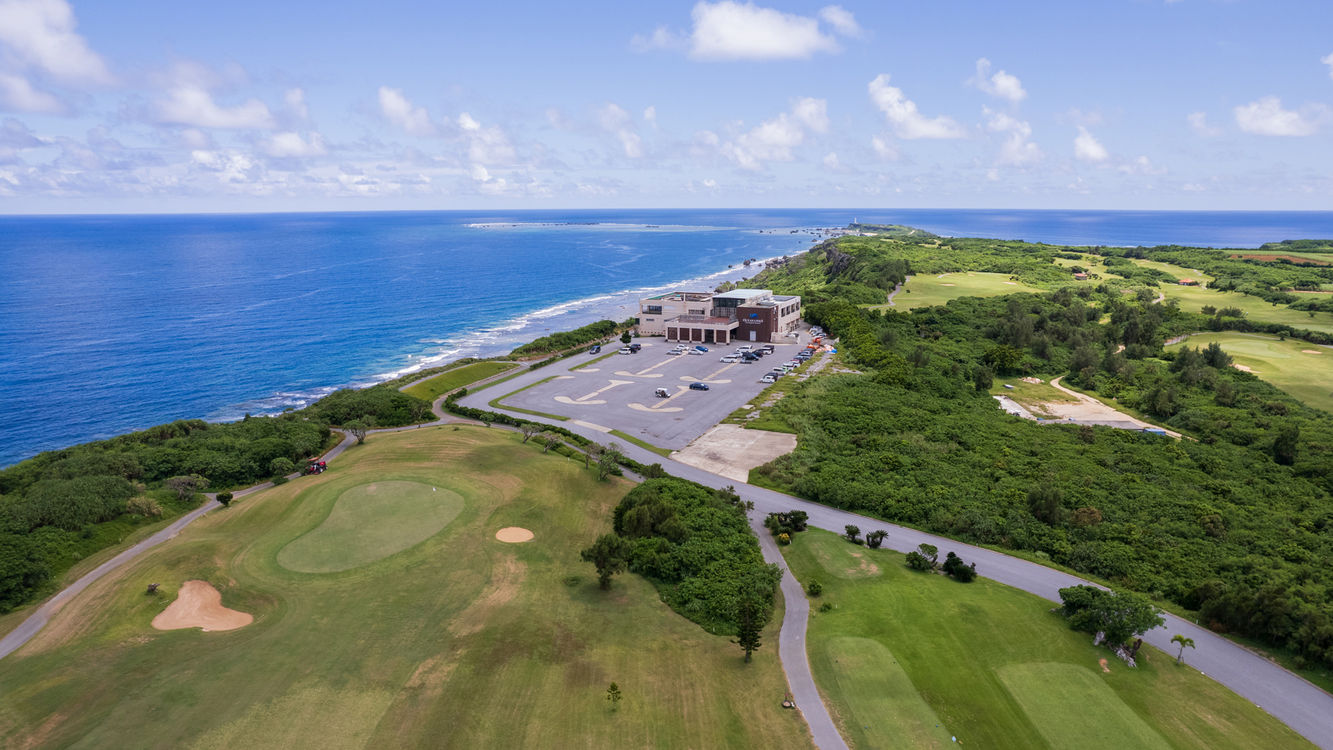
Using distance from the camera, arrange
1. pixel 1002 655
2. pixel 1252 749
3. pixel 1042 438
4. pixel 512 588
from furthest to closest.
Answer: pixel 1042 438
pixel 512 588
pixel 1002 655
pixel 1252 749

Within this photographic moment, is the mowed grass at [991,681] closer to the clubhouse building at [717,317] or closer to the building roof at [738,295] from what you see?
the clubhouse building at [717,317]

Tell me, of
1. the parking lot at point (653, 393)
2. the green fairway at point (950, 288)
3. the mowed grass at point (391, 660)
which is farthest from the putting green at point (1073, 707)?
the green fairway at point (950, 288)

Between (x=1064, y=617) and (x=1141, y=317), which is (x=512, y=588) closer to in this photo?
(x=1064, y=617)

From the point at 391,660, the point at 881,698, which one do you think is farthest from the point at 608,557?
the point at 881,698

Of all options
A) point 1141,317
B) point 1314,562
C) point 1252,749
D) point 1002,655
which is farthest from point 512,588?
point 1141,317

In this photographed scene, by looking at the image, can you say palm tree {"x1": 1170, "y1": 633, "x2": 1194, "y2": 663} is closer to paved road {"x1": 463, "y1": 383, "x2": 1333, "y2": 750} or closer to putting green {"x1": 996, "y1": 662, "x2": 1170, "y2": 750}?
paved road {"x1": 463, "y1": 383, "x2": 1333, "y2": 750}

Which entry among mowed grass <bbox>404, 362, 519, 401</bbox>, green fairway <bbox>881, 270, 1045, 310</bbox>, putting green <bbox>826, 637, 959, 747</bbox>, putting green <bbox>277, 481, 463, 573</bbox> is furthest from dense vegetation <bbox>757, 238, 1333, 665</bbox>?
green fairway <bbox>881, 270, 1045, 310</bbox>

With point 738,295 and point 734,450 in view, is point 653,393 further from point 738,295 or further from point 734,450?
point 738,295
